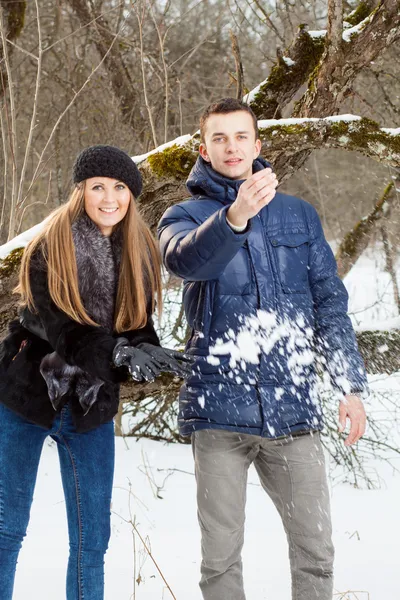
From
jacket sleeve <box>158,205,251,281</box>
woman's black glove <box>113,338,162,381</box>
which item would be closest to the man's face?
jacket sleeve <box>158,205,251,281</box>

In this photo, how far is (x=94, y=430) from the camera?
2338 millimetres

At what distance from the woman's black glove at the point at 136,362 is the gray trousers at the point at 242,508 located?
332mm

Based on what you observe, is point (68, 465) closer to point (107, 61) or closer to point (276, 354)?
point (276, 354)

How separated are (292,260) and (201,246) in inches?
18.7

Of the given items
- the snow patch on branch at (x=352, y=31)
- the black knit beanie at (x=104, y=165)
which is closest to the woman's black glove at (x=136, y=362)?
the black knit beanie at (x=104, y=165)

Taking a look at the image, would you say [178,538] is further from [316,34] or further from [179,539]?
[316,34]

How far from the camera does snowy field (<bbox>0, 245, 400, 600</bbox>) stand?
10.4ft

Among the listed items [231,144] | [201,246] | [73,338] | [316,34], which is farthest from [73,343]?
[316,34]

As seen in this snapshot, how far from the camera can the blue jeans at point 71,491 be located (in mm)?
2258

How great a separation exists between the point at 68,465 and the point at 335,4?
9.03 feet

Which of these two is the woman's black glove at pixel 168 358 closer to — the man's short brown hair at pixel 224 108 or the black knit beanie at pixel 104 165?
the black knit beanie at pixel 104 165

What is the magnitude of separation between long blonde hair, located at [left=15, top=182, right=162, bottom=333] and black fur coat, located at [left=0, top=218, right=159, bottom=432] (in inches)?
1.4

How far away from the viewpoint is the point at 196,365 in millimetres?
2311

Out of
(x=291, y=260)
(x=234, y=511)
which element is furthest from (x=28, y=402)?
(x=291, y=260)
